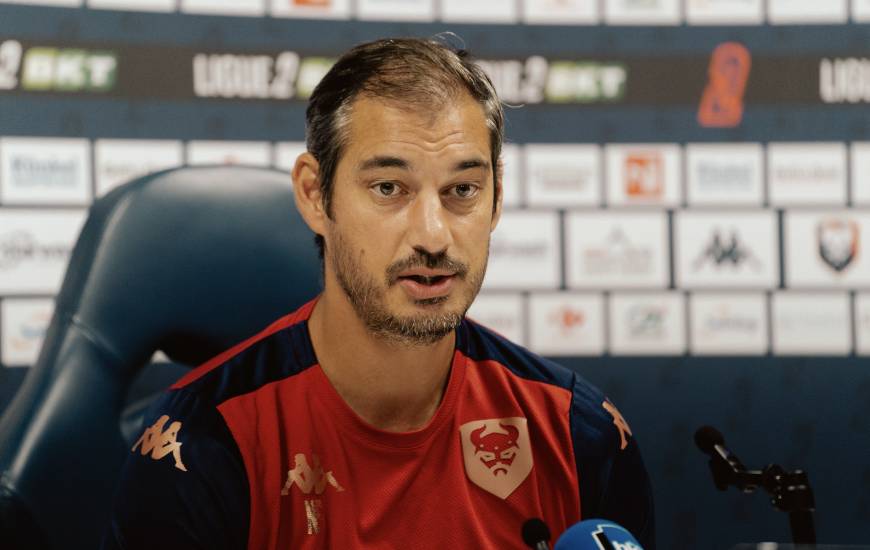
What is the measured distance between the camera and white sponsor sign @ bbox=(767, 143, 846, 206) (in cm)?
245

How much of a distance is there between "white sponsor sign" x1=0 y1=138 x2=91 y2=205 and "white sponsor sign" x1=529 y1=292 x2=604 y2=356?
127 cm

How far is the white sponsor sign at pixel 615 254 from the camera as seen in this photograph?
2438 millimetres

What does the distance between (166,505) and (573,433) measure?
506 mm

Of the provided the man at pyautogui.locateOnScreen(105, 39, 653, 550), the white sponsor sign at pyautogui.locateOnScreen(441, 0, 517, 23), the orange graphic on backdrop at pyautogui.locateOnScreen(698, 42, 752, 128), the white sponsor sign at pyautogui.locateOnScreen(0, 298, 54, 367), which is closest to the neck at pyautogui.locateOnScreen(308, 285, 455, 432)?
the man at pyautogui.locateOnScreen(105, 39, 653, 550)

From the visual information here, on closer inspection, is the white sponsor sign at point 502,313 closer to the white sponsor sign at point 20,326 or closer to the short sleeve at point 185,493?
the white sponsor sign at point 20,326

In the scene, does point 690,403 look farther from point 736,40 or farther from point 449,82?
point 449,82

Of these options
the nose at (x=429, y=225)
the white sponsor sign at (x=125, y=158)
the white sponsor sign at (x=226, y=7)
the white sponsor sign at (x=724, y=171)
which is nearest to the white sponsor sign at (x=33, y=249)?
the white sponsor sign at (x=125, y=158)

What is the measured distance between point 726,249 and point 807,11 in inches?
28.4

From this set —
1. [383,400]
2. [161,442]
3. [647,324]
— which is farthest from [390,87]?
[647,324]

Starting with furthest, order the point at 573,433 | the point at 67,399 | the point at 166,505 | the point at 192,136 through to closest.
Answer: the point at 192,136 → the point at 67,399 → the point at 573,433 → the point at 166,505

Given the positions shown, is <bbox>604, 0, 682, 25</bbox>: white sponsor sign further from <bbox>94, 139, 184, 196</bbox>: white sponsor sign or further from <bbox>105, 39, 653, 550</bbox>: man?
<bbox>105, 39, 653, 550</bbox>: man

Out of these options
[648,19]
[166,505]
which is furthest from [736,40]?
[166,505]

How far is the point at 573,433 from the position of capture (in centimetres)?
Result: 111

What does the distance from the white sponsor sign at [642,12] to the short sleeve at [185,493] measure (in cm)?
188
